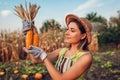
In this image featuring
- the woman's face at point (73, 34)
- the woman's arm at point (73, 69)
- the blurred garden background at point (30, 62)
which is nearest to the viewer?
the woman's arm at point (73, 69)

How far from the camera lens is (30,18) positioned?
3635 millimetres

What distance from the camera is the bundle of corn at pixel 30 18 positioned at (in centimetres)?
352

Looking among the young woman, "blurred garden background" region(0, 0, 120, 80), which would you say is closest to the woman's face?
the young woman

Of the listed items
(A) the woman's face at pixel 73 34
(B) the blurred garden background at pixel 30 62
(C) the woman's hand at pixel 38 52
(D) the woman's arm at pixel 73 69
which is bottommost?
(B) the blurred garden background at pixel 30 62

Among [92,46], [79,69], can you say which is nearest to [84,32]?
[79,69]

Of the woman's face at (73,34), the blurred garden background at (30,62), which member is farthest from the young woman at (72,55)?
the blurred garden background at (30,62)

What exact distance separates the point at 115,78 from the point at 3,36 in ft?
13.2

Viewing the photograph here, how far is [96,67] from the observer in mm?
8016

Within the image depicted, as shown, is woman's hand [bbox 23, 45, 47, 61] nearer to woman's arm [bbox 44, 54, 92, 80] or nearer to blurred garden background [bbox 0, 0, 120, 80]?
woman's arm [bbox 44, 54, 92, 80]

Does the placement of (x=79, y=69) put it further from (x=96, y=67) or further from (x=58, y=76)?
(x=96, y=67)

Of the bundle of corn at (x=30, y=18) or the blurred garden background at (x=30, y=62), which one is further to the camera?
the blurred garden background at (x=30, y=62)

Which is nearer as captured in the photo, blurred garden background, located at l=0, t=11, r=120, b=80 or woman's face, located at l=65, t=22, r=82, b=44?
woman's face, located at l=65, t=22, r=82, b=44

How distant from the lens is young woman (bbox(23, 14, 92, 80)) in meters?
3.16

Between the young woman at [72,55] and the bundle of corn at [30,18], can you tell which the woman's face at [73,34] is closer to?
the young woman at [72,55]
